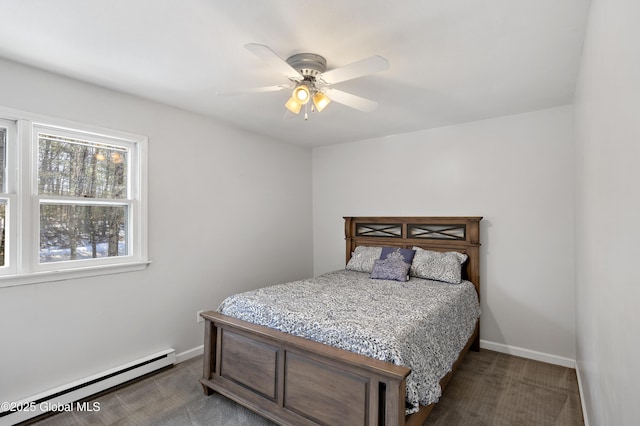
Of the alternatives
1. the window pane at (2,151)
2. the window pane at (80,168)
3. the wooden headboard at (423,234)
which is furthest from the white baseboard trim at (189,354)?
the wooden headboard at (423,234)

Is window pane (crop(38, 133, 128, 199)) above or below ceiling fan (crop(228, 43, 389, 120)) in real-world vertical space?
below

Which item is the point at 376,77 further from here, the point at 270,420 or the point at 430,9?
the point at 270,420

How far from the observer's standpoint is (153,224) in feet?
9.67

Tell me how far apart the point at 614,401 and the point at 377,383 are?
94 cm

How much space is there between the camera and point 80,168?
258 centimetres

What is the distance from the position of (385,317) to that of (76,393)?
7.66 ft

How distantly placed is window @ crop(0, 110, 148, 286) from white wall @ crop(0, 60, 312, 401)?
106mm

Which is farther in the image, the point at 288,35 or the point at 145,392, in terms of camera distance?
the point at 145,392

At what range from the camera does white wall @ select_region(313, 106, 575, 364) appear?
3.06m

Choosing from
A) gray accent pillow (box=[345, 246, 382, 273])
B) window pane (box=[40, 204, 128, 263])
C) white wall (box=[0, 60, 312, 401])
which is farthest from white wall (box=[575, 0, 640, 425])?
window pane (box=[40, 204, 128, 263])

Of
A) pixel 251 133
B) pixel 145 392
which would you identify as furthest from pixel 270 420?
pixel 251 133

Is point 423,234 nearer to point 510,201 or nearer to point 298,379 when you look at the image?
point 510,201

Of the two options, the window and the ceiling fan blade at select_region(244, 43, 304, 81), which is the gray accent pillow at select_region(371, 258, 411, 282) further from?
the window

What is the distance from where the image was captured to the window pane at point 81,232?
239 centimetres
